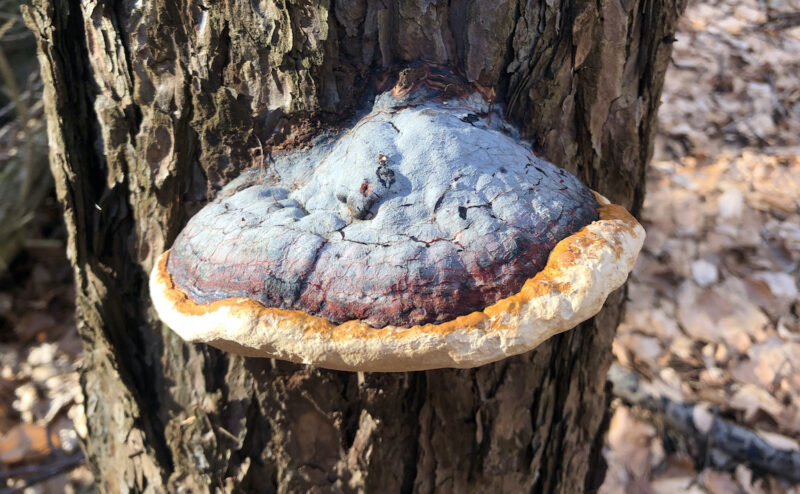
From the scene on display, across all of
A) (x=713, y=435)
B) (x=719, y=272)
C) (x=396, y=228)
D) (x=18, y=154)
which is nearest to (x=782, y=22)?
(x=719, y=272)

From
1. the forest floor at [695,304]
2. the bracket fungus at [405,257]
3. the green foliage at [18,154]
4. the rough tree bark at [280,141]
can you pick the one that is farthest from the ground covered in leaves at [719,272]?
the green foliage at [18,154]

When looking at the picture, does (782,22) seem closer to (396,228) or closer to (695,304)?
(695,304)

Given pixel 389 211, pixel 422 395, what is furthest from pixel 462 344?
pixel 422 395

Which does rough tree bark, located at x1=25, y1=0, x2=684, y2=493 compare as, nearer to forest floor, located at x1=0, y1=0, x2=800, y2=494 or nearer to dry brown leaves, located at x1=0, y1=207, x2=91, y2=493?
forest floor, located at x1=0, y1=0, x2=800, y2=494

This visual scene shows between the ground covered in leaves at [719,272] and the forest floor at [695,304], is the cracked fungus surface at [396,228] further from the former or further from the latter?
the ground covered in leaves at [719,272]

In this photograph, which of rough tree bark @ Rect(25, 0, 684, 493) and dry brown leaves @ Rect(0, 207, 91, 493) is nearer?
rough tree bark @ Rect(25, 0, 684, 493)

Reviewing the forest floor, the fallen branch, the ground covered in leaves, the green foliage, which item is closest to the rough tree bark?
the forest floor
